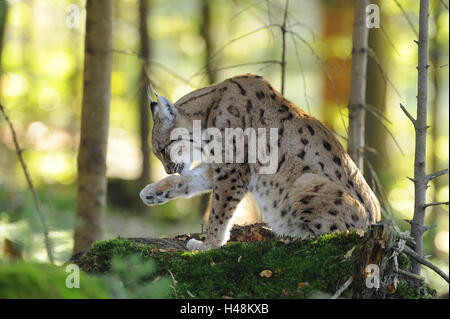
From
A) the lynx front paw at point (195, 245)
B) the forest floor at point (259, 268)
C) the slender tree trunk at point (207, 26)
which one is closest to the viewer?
the forest floor at point (259, 268)

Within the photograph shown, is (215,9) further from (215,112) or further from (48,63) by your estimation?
(215,112)

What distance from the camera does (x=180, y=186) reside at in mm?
5469

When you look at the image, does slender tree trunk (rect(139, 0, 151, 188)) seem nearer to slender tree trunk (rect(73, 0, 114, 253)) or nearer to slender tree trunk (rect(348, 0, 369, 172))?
slender tree trunk (rect(73, 0, 114, 253))

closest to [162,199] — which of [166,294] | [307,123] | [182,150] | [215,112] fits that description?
[182,150]

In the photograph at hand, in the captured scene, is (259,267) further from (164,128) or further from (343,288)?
(164,128)

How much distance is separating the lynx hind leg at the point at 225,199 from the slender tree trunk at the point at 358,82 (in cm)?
142

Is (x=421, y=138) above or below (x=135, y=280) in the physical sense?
above

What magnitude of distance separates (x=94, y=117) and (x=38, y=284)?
3.33 m

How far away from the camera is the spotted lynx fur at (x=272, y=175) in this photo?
4414mm

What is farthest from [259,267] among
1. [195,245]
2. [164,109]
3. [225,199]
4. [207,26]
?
[207,26]

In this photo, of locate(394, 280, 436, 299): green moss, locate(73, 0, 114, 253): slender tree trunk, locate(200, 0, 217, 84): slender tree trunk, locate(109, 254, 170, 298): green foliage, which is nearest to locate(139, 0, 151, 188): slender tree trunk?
locate(200, 0, 217, 84): slender tree trunk

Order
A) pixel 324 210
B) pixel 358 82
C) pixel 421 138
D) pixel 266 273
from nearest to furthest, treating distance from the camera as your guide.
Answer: pixel 266 273 → pixel 421 138 → pixel 324 210 → pixel 358 82

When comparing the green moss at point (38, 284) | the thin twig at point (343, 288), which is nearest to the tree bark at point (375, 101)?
the thin twig at point (343, 288)

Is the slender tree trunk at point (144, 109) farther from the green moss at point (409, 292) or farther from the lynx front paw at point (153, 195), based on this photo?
the green moss at point (409, 292)
